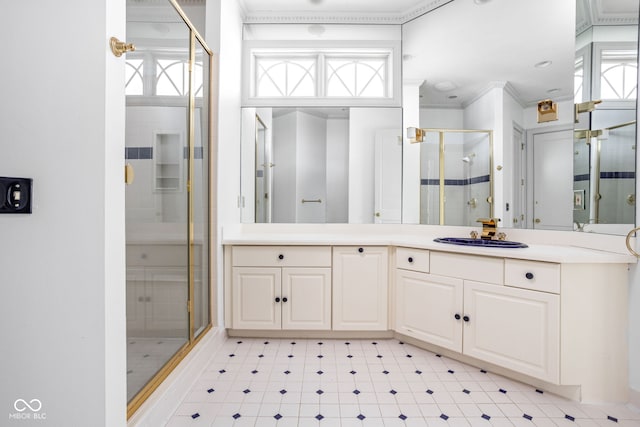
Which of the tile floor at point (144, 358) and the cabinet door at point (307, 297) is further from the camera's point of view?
the cabinet door at point (307, 297)

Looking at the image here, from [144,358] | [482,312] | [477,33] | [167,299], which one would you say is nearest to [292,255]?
[167,299]

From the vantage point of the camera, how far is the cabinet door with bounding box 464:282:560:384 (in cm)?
160

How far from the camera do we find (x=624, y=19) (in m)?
1.62

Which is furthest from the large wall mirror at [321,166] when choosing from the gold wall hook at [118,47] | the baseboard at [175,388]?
the gold wall hook at [118,47]

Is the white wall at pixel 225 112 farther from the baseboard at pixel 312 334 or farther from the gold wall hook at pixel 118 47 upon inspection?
the gold wall hook at pixel 118 47

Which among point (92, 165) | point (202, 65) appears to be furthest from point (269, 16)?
point (92, 165)

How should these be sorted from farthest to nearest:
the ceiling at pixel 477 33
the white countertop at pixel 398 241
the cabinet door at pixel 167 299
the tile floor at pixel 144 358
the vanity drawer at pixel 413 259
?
the vanity drawer at pixel 413 259 → the ceiling at pixel 477 33 → the white countertop at pixel 398 241 → the cabinet door at pixel 167 299 → the tile floor at pixel 144 358

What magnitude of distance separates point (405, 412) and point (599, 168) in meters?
1.76

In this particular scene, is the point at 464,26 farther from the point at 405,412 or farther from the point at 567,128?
the point at 405,412

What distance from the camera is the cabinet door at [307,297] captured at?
225 centimetres

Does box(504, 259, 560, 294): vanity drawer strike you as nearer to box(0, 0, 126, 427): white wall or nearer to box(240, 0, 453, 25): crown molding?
box(0, 0, 126, 427): white wall

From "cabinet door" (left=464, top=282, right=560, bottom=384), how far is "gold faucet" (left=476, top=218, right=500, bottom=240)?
46cm

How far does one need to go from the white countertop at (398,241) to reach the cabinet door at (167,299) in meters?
0.55

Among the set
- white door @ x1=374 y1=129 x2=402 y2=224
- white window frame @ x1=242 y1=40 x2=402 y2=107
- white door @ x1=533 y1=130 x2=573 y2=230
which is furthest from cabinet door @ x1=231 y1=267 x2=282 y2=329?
white door @ x1=533 y1=130 x2=573 y2=230
